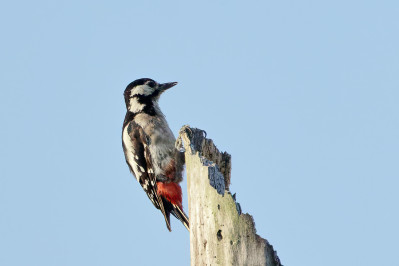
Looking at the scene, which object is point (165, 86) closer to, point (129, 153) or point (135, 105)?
point (135, 105)

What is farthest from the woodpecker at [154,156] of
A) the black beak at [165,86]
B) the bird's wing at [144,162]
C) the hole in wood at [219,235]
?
the hole in wood at [219,235]

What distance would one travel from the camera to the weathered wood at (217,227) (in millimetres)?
Answer: 3838

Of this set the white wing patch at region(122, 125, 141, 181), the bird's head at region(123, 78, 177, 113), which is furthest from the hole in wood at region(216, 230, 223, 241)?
the bird's head at region(123, 78, 177, 113)

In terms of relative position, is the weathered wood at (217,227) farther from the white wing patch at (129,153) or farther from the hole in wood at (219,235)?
the white wing patch at (129,153)

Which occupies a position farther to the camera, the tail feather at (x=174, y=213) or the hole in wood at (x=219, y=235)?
the tail feather at (x=174, y=213)

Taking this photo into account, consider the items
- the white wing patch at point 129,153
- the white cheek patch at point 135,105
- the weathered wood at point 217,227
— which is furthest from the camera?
the white cheek patch at point 135,105

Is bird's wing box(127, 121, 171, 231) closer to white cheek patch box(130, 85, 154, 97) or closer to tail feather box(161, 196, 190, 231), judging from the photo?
tail feather box(161, 196, 190, 231)

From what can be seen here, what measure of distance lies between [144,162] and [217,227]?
3013 mm

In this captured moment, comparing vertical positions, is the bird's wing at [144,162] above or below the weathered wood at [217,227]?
above

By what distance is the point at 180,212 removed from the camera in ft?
21.4

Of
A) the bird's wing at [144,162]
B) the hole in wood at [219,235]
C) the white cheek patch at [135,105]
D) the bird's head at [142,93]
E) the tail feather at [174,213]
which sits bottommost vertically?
the hole in wood at [219,235]

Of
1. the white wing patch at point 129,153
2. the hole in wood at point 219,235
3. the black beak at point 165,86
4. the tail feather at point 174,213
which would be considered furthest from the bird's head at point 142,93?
the hole in wood at point 219,235

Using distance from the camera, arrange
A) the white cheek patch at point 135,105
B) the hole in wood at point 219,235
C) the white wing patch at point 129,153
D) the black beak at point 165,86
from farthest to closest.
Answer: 1. the black beak at point 165,86
2. the white cheek patch at point 135,105
3. the white wing patch at point 129,153
4. the hole in wood at point 219,235

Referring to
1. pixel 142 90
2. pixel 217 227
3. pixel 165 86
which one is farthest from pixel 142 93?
pixel 217 227
